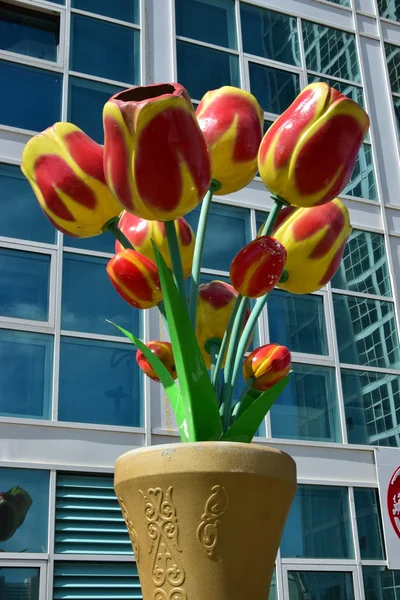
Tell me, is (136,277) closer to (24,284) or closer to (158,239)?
(158,239)

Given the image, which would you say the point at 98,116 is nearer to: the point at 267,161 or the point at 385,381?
the point at 385,381

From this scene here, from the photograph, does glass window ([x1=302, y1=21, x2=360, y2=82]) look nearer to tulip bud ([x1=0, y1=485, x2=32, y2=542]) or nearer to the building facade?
the building facade

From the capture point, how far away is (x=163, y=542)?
1920mm

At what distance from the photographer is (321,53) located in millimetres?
10953

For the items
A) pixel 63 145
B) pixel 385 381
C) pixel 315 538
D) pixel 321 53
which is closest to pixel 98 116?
pixel 321 53

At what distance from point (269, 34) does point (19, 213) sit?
4.44 m

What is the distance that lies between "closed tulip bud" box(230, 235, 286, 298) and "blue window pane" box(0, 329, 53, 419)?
5.36 metres

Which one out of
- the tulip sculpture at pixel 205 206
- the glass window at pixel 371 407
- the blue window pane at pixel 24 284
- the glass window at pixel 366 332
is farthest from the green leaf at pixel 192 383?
the glass window at pixel 366 332

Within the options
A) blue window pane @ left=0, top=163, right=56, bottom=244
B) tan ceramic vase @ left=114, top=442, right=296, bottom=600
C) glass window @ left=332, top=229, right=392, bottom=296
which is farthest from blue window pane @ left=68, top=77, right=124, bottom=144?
tan ceramic vase @ left=114, top=442, right=296, bottom=600

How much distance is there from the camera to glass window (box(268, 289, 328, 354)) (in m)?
8.96

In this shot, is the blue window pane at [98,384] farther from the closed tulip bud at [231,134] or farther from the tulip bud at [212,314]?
the closed tulip bud at [231,134]

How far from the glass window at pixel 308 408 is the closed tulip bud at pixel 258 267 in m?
6.18

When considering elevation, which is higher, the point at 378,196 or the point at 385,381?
the point at 378,196

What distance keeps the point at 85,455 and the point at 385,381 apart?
3699mm
